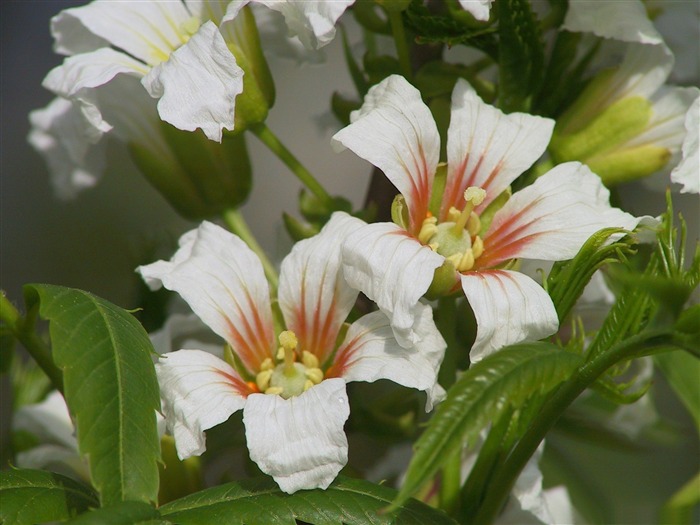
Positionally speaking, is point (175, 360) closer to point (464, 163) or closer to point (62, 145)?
point (464, 163)

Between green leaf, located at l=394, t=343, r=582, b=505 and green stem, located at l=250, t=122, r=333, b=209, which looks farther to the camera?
green stem, located at l=250, t=122, r=333, b=209

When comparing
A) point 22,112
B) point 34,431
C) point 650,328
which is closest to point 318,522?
point 650,328

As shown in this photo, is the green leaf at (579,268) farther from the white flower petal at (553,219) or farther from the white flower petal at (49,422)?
the white flower petal at (49,422)

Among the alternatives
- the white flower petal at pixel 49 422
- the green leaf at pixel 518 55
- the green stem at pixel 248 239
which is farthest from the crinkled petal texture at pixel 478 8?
the white flower petal at pixel 49 422

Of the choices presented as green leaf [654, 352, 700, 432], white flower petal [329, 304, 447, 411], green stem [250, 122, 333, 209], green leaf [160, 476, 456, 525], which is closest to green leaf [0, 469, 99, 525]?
green leaf [160, 476, 456, 525]

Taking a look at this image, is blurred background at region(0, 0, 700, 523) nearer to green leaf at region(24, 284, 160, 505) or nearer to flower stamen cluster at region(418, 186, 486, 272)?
flower stamen cluster at region(418, 186, 486, 272)

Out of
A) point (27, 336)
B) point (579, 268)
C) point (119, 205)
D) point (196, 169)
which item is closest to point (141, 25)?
point (196, 169)
